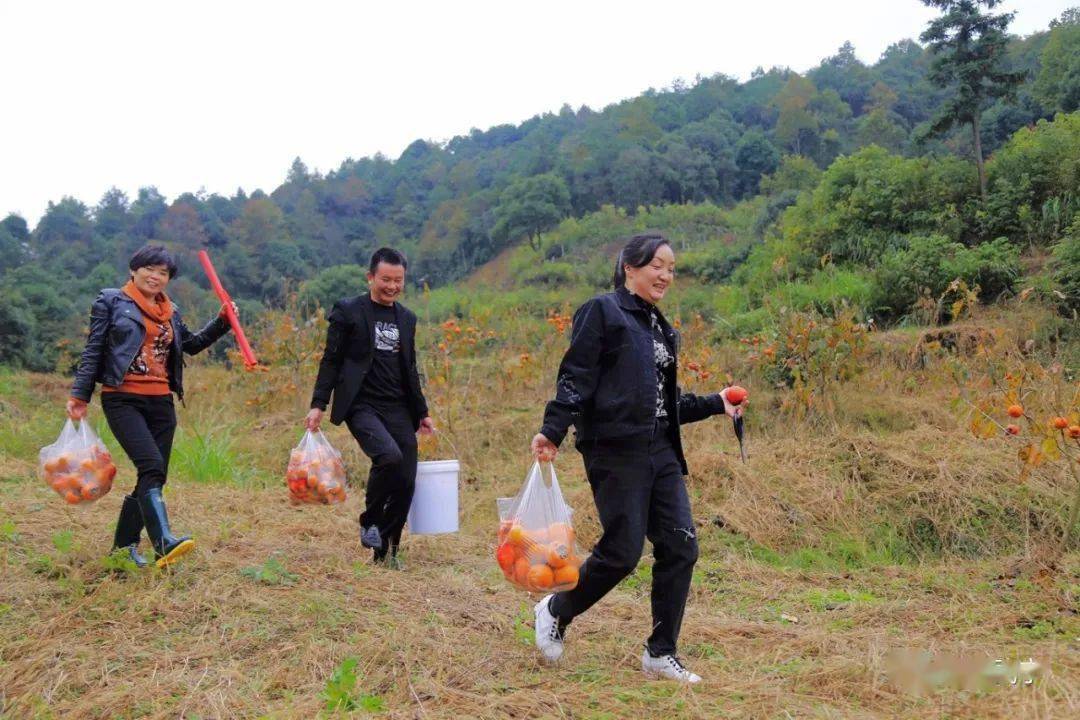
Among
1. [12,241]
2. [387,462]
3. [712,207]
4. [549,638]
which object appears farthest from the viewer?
[712,207]

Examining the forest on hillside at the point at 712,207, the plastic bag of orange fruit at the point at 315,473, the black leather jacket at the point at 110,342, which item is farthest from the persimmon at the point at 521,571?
the forest on hillside at the point at 712,207

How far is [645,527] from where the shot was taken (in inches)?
135

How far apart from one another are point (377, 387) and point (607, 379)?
6.50 ft

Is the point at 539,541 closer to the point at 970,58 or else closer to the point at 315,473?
the point at 315,473

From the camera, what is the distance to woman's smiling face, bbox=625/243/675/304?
11.4 feet

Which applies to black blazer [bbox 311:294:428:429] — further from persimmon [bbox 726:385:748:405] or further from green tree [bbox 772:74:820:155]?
green tree [bbox 772:74:820:155]

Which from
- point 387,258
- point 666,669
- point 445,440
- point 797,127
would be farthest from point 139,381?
point 797,127

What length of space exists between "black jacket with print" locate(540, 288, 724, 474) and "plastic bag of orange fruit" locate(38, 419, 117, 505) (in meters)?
2.68

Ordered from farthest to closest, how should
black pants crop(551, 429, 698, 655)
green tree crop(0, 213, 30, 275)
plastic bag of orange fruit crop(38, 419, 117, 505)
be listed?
green tree crop(0, 213, 30, 275) < plastic bag of orange fruit crop(38, 419, 117, 505) < black pants crop(551, 429, 698, 655)

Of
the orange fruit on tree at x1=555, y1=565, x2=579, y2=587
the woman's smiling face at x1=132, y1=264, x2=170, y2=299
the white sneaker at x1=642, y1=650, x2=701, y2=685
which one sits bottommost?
the white sneaker at x1=642, y1=650, x2=701, y2=685

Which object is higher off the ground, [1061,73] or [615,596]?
[1061,73]

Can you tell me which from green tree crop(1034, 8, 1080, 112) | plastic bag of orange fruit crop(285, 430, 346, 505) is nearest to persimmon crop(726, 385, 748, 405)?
plastic bag of orange fruit crop(285, 430, 346, 505)

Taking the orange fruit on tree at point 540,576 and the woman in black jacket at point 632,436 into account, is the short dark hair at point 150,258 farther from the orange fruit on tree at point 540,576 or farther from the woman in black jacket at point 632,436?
the orange fruit on tree at point 540,576

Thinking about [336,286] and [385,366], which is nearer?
[385,366]
